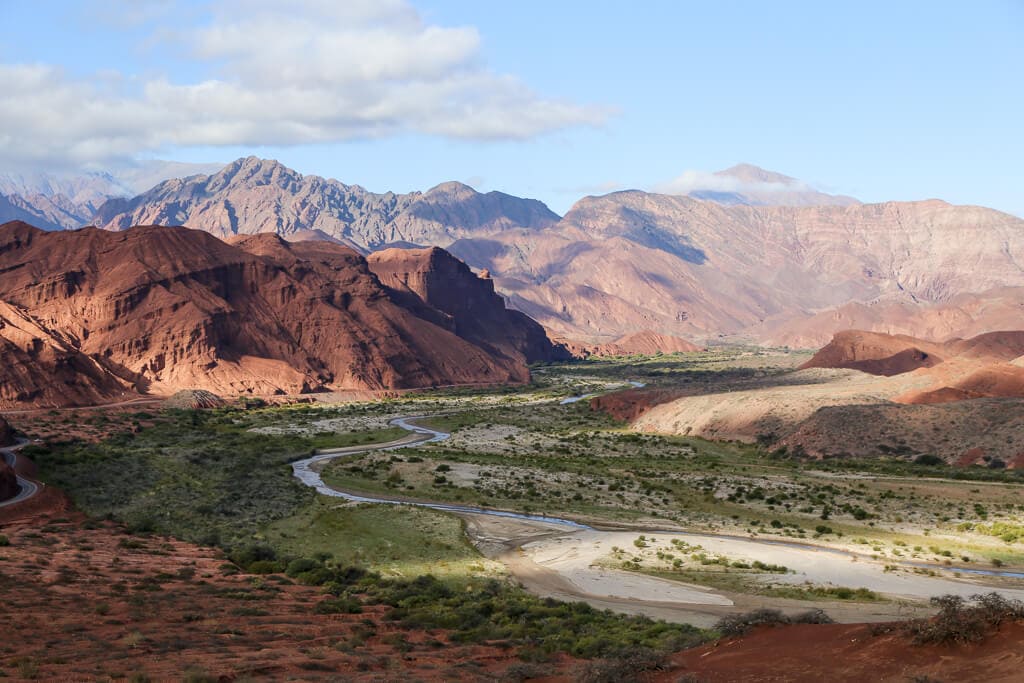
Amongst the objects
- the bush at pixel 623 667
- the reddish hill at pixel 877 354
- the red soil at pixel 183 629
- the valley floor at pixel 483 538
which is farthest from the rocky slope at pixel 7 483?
the reddish hill at pixel 877 354

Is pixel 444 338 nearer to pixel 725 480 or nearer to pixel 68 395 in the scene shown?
pixel 68 395

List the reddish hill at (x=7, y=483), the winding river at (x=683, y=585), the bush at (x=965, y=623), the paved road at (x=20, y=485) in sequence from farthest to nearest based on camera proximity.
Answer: the reddish hill at (x=7, y=483)
the paved road at (x=20, y=485)
the winding river at (x=683, y=585)
the bush at (x=965, y=623)

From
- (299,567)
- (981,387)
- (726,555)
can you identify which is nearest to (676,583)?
(726,555)

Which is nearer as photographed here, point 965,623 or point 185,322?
point 965,623

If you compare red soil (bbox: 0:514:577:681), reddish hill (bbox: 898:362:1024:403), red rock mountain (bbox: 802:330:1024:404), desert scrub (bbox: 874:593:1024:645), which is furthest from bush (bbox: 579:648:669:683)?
red rock mountain (bbox: 802:330:1024:404)

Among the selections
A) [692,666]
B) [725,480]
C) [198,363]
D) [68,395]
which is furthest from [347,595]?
[198,363]

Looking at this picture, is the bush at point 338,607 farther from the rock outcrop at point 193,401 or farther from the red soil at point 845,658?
the rock outcrop at point 193,401

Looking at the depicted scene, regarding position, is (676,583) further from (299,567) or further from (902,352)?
(902,352)
